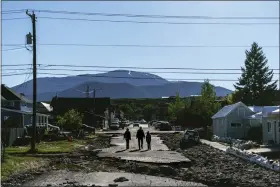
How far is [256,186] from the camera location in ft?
61.6

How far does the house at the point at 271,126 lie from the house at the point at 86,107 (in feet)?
183

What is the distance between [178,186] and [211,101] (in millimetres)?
57538

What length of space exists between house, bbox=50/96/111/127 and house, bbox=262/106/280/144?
2192 inches

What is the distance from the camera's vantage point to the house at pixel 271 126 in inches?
1558

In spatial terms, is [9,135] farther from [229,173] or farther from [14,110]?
[229,173]

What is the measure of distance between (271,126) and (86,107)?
65.1 meters

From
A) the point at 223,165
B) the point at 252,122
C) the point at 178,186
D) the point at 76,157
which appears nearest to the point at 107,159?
the point at 76,157

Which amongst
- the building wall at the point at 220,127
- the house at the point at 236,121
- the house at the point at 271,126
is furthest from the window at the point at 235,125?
the house at the point at 271,126

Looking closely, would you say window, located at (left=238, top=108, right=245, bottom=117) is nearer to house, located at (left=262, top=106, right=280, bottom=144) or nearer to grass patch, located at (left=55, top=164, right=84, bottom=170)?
house, located at (left=262, top=106, right=280, bottom=144)

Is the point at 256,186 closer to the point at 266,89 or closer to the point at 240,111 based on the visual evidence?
the point at 240,111

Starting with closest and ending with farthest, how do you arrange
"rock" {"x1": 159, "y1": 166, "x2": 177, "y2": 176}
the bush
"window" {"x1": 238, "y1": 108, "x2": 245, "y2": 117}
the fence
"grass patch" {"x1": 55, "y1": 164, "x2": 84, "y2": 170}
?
"rock" {"x1": 159, "y1": 166, "x2": 177, "y2": 176} < "grass patch" {"x1": 55, "y1": 164, "x2": 84, "y2": 170} < the fence < the bush < "window" {"x1": 238, "y1": 108, "x2": 245, "y2": 117}

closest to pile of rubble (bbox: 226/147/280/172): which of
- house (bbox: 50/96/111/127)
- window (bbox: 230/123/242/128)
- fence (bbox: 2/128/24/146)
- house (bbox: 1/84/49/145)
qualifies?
fence (bbox: 2/128/24/146)

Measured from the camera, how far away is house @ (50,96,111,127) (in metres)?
97.1

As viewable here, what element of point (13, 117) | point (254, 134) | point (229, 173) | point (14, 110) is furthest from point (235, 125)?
point (229, 173)
